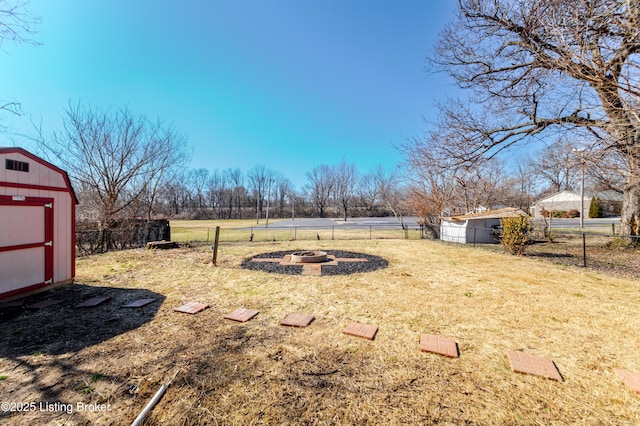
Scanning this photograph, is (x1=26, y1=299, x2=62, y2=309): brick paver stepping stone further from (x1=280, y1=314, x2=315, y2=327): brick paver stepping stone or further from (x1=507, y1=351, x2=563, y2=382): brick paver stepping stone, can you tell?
(x1=507, y1=351, x2=563, y2=382): brick paver stepping stone

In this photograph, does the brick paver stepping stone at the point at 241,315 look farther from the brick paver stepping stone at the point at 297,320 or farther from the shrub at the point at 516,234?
the shrub at the point at 516,234

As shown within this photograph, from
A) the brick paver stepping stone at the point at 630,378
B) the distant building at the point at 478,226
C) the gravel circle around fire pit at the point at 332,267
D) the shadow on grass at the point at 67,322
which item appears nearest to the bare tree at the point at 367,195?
the distant building at the point at 478,226

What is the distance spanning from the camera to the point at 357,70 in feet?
30.9

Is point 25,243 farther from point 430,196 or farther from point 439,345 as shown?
point 430,196

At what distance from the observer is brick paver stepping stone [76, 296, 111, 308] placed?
381 cm

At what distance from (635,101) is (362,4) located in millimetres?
6834

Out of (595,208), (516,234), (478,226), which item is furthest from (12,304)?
(595,208)

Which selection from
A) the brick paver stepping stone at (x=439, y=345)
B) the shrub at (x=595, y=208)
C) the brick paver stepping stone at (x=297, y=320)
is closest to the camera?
the brick paver stepping stone at (x=439, y=345)

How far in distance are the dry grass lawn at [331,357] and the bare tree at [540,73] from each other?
11.6 ft

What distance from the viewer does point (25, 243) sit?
13.5ft

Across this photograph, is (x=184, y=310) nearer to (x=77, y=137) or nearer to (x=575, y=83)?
(x=575, y=83)

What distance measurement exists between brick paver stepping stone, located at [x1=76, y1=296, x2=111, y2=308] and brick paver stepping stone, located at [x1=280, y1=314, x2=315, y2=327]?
3102 mm

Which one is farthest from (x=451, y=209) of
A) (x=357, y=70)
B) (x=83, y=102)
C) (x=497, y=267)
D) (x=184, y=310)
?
(x=83, y=102)

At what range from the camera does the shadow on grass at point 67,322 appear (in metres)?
2.65
